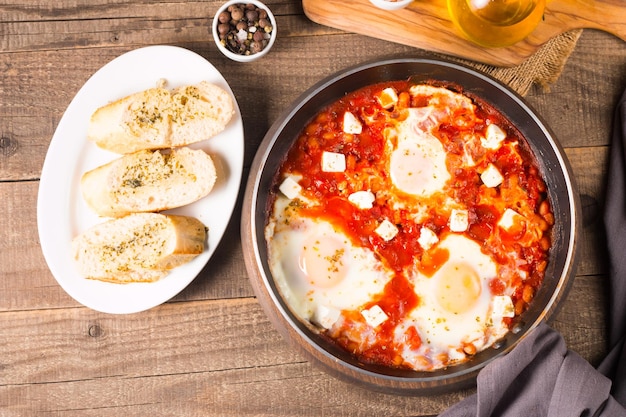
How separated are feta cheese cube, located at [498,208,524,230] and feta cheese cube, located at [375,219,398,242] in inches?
18.6

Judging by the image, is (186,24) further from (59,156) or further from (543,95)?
(543,95)

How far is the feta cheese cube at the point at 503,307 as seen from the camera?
8.94 ft

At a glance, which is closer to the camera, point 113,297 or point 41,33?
point 113,297

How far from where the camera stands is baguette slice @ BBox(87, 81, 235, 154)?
2689 millimetres

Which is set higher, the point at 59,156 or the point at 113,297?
the point at 59,156

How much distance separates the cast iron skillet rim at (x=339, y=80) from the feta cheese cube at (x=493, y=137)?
5.7 inches

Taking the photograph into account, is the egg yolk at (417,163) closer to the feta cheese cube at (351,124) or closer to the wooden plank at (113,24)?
the feta cheese cube at (351,124)

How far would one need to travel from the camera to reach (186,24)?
2.93 m

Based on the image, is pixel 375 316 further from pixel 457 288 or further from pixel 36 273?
pixel 36 273

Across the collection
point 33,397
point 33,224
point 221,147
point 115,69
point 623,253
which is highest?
point 115,69

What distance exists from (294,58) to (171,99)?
0.61 m

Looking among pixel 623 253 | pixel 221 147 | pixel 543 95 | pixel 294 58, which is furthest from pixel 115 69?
pixel 623 253

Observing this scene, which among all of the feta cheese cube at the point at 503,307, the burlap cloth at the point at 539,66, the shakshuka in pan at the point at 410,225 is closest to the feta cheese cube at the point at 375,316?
the shakshuka in pan at the point at 410,225

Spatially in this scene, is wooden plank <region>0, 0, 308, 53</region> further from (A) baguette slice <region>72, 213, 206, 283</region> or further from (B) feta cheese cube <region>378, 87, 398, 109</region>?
(A) baguette slice <region>72, 213, 206, 283</region>
